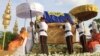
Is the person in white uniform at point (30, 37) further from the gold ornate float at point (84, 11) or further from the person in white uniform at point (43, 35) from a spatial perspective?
the gold ornate float at point (84, 11)

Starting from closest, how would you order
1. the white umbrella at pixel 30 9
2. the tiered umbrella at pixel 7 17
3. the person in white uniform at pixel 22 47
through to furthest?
the person in white uniform at pixel 22 47 < the white umbrella at pixel 30 9 < the tiered umbrella at pixel 7 17

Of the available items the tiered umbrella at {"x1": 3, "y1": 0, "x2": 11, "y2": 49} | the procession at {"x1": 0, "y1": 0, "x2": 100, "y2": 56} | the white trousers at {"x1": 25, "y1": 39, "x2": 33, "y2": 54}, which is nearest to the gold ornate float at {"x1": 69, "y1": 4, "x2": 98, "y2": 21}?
the procession at {"x1": 0, "y1": 0, "x2": 100, "y2": 56}

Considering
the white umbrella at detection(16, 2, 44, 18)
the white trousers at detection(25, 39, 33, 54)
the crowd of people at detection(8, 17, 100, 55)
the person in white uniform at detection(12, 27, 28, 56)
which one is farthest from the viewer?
the white umbrella at detection(16, 2, 44, 18)

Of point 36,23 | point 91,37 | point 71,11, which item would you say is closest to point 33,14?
point 36,23

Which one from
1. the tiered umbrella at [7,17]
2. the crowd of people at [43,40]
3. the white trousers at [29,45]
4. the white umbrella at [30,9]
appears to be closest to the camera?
the crowd of people at [43,40]

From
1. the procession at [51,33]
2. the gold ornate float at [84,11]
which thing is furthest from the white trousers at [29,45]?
the gold ornate float at [84,11]

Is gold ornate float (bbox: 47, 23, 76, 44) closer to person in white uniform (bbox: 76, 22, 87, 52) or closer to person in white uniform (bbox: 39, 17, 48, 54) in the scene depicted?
person in white uniform (bbox: 76, 22, 87, 52)

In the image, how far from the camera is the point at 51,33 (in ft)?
40.5

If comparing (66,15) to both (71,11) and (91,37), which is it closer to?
(71,11)

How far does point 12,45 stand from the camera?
11234 millimetres

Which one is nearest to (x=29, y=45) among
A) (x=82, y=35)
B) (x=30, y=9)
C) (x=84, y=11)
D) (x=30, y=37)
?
(x=30, y=37)

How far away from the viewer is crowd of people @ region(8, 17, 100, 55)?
11.1m

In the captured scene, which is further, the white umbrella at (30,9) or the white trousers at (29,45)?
the white umbrella at (30,9)

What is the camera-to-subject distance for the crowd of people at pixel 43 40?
36.5 feet
